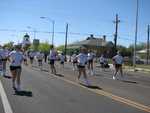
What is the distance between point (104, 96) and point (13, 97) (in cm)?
335

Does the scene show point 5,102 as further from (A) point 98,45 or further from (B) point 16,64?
(A) point 98,45

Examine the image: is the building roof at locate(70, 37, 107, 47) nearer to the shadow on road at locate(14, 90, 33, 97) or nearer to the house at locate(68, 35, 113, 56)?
the house at locate(68, 35, 113, 56)

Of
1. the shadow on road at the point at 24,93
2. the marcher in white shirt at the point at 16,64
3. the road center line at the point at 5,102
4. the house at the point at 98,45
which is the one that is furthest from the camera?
the house at the point at 98,45

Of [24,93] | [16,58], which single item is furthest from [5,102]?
[16,58]

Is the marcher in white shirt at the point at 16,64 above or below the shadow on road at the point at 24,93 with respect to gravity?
above

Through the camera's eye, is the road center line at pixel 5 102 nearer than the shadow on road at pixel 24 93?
Yes

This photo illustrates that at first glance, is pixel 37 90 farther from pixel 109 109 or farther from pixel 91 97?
pixel 109 109

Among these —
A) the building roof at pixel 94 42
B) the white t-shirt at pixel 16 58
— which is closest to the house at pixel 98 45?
the building roof at pixel 94 42

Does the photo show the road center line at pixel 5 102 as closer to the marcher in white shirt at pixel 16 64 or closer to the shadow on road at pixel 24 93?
the shadow on road at pixel 24 93

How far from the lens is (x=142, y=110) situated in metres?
12.0

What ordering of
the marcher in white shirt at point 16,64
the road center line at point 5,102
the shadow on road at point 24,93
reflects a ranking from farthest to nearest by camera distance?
the marcher in white shirt at point 16,64
the shadow on road at point 24,93
the road center line at point 5,102

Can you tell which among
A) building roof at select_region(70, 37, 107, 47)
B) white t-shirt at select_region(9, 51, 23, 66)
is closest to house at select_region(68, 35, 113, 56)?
building roof at select_region(70, 37, 107, 47)

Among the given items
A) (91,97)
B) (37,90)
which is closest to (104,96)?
(91,97)

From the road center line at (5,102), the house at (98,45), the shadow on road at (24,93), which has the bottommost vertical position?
the road center line at (5,102)
